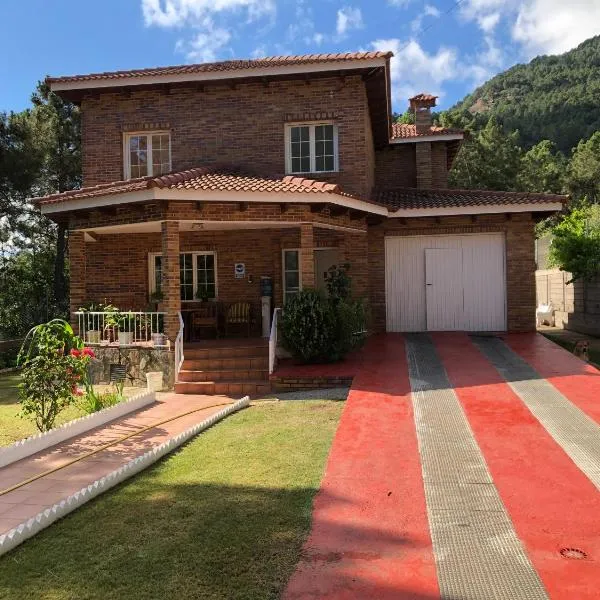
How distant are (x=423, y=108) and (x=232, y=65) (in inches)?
304

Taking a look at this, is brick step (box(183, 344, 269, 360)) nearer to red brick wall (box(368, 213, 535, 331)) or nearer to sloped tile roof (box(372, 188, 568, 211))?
sloped tile roof (box(372, 188, 568, 211))

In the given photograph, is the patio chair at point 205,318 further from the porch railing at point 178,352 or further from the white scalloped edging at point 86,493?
the white scalloped edging at point 86,493

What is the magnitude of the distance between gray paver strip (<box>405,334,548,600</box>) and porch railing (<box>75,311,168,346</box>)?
585cm

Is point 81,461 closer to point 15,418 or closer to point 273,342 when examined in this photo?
point 15,418

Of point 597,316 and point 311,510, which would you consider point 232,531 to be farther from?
point 597,316

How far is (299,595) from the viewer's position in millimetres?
3385

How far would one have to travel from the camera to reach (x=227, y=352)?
1131 cm

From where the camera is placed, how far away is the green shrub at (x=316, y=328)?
34.9 feet

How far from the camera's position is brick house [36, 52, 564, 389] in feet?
45.1

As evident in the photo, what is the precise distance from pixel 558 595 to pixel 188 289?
12604mm

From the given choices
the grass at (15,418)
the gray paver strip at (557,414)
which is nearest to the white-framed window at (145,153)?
the grass at (15,418)

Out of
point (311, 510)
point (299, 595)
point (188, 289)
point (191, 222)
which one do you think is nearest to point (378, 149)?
point (188, 289)

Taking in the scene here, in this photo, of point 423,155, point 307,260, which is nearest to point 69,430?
point 307,260

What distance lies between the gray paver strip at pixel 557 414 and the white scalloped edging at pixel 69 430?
588 cm
